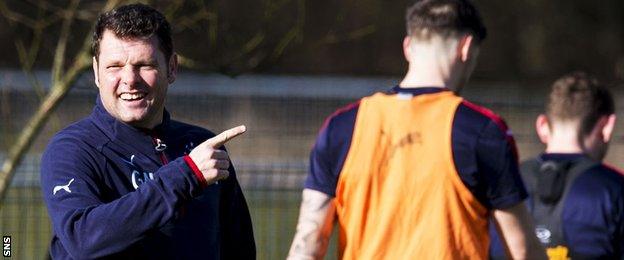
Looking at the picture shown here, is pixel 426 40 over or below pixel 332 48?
below

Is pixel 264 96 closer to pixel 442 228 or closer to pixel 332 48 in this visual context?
pixel 442 228

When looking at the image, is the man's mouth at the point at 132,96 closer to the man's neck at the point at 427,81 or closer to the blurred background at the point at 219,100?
the man's neck at the point at 427,81

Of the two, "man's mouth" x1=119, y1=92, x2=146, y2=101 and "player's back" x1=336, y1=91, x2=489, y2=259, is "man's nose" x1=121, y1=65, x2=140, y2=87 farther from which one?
"player's back" x1=336, y1=91, x2=489, y2=259

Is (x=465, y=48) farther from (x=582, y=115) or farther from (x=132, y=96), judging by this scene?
(x=582, y=115)

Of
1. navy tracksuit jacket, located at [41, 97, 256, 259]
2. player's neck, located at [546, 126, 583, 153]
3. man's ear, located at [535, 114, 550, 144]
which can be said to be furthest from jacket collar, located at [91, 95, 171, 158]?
man's ear, located at [535, 114, 550, 144]

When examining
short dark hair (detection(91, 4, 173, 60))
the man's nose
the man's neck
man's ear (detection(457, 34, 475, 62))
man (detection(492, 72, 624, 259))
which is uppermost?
short dark hair (detection(91, 4, 173, 60))

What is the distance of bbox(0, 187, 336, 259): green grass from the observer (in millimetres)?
9164

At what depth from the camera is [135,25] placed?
3.81m

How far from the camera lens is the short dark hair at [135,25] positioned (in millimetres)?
3797

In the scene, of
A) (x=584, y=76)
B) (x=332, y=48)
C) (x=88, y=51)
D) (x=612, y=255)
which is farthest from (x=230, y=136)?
(x=332, y=48)

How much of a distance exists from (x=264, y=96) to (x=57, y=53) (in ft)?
11.4

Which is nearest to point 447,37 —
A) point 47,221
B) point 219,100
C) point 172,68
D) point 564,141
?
point 172,68

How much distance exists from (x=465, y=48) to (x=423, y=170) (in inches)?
15.7

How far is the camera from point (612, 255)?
4.82 m
